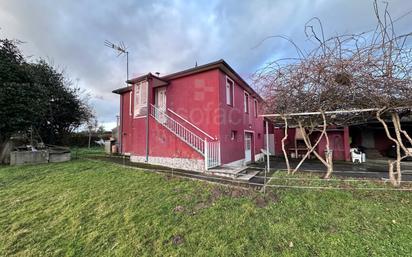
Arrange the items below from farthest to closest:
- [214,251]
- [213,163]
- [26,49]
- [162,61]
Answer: [162,61] < [26,49] < [213,163] < [214,251]

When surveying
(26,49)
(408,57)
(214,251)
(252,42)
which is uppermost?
(26,49)

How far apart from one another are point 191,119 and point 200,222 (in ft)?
20.5

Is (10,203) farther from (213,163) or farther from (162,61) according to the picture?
(162,61)

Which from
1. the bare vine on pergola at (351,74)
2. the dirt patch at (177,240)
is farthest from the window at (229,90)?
the dirt patch at (177,240)

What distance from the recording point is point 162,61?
14.9 meters

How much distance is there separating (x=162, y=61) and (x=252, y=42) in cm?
1103

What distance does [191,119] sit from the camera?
9.80m

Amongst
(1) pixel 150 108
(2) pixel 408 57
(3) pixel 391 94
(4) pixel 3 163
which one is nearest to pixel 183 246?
(3) pixel 391 94

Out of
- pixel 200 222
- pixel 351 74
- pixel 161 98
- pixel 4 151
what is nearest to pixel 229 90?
pixel 161 98

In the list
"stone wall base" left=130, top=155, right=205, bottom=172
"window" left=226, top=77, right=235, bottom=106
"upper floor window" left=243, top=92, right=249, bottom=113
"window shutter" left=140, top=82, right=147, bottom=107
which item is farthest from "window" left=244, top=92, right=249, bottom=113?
"window shutter" left=140, top=82, right=147, bottom=107

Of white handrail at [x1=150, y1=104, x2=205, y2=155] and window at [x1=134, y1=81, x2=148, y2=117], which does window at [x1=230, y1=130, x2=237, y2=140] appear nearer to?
white handrail at [x1=150, y1=104, x2=205, y2=155]

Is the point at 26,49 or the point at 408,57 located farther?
the point at 26,49

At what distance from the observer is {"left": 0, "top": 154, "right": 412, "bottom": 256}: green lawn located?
3.30 m

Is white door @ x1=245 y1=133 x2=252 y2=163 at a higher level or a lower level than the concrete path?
higher
